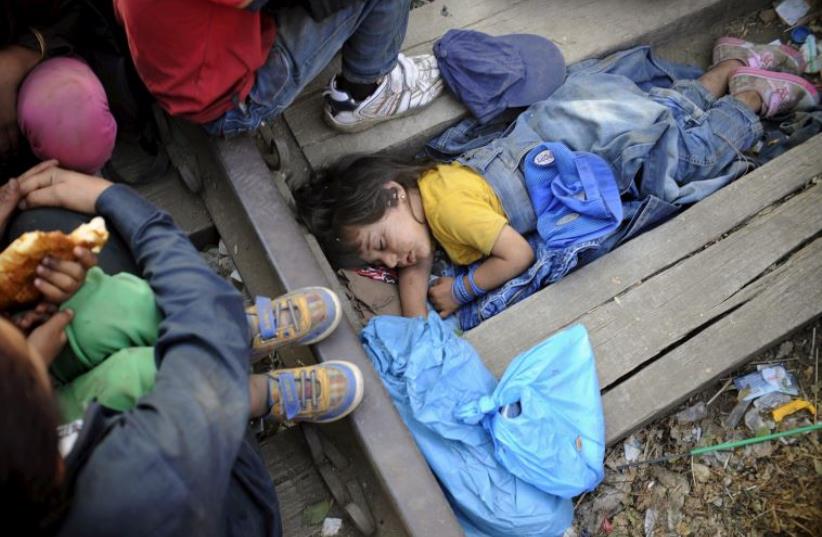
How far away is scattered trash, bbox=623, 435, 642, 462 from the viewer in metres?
2.53

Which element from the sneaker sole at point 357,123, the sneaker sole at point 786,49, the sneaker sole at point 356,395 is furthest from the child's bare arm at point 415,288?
the sneaker sole at point 786,49

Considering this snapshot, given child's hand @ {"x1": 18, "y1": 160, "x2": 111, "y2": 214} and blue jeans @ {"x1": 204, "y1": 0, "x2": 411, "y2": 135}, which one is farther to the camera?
blue jeans @ {"x1": 204, "y1": 0, "x2": 411, "y2": 135}

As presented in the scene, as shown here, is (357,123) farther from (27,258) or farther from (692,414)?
(692,414)

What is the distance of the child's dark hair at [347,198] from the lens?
2725 mm

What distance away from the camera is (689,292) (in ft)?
8.25

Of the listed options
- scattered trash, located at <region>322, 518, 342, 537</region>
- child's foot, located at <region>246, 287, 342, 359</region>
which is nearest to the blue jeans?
child's foot, located at <region>246, 287, 342, 359</region>

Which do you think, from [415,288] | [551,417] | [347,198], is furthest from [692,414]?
[347,198]

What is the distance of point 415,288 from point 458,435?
0.79 metres

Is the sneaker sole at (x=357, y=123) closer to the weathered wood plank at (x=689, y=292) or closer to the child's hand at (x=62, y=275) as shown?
the weathered wood plank at (x=689, y=292)

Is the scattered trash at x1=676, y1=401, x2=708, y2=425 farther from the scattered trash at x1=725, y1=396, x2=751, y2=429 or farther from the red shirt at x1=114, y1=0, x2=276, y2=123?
the red shirt at x1=114, y1=0, x2=276, y2=123

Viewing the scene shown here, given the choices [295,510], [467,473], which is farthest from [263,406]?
[467,473]

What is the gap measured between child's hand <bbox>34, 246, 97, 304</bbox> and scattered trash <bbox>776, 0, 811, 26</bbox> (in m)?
3.66

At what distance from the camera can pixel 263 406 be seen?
200cm

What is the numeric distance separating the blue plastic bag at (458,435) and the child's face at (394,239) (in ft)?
1.64
